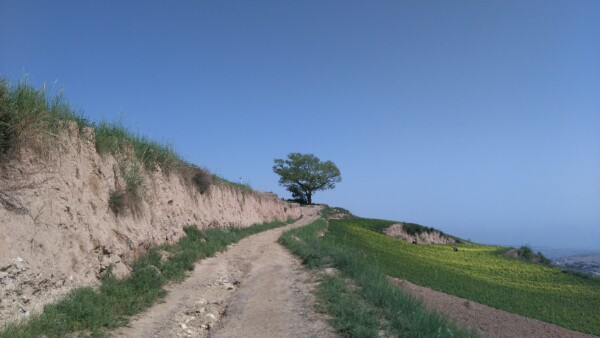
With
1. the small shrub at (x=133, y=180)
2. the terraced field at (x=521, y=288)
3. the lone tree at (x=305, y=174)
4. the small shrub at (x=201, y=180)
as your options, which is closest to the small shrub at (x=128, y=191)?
the small shrub at (x=133, y=180)

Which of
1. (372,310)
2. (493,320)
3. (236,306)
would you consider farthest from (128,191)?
(493,320)

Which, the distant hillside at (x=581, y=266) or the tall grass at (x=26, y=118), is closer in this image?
the tall grass at (x=26, y=118)

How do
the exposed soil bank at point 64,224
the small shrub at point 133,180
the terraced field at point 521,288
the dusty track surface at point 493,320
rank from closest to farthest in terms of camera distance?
the exposed soil bank at point 64,224, the small shrub at point 133,180, the dusty track surface at point 493,320, the terraced field at point 521,288

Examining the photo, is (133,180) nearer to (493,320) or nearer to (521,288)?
(493,320)

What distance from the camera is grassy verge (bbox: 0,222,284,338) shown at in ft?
20.4

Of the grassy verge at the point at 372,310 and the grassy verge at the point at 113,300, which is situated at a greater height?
the grassy verge at the point at 372,310

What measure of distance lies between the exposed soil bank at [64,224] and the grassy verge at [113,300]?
0.92 feet

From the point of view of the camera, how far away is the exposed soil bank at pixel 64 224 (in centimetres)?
651

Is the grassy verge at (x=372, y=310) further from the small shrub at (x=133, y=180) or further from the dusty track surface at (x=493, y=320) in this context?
the small shrub at (x=133, y=180)

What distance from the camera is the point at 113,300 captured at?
26.2 feet

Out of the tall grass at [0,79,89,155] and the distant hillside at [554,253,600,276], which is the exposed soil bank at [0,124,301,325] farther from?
the distant hillside at [554,253,600,276]

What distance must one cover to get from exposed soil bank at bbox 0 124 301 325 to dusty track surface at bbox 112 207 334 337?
1.56 m

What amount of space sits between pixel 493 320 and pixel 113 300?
1484cm

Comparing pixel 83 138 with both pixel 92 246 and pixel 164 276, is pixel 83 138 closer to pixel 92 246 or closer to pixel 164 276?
pixel 92 246
